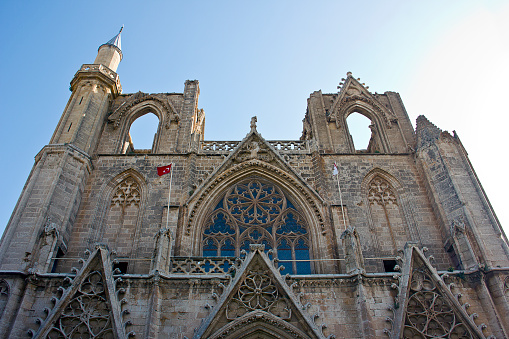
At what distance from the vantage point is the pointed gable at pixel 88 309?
10.5 metres

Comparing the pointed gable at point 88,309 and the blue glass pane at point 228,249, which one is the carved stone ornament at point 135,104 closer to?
the blue glass pane at point 228,249

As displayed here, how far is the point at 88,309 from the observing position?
10.9m

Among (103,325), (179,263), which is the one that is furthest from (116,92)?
(103,325)

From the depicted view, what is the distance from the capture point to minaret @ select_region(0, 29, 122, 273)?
1195 centimetres

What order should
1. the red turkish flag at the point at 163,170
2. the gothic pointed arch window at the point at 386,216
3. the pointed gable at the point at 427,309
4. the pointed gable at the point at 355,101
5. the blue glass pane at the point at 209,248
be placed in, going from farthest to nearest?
1. the pointed gable at the point at 355,101
2. the red turkish flag at the point at 163,170
3. the gothic pointed arch window at the point at 386,216
4. the blue glass pane at the point at 209,248
5. the pointed gable at the point at 427,309

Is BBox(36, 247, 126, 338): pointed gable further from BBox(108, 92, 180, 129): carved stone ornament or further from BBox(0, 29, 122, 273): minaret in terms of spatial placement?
BBox(108, 92, 180, 129): carved stone ornament

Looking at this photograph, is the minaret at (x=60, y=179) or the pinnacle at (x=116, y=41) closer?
the minaret at (x=60, y=179)

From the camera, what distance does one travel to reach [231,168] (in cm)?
1572

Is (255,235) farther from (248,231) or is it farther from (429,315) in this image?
(429,315)

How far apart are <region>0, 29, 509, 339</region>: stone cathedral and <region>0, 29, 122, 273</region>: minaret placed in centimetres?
5

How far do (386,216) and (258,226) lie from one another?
4297mm

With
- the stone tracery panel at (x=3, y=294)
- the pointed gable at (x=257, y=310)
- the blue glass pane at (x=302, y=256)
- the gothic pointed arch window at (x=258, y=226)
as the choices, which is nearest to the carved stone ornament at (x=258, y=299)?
the pointed gable at (x=257, y=310)

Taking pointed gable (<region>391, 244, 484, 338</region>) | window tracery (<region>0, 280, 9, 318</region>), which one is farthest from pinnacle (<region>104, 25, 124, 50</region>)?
pointed gable (<region>391, 244, 484, 338</region>)

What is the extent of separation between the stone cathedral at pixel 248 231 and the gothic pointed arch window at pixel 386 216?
6cm
